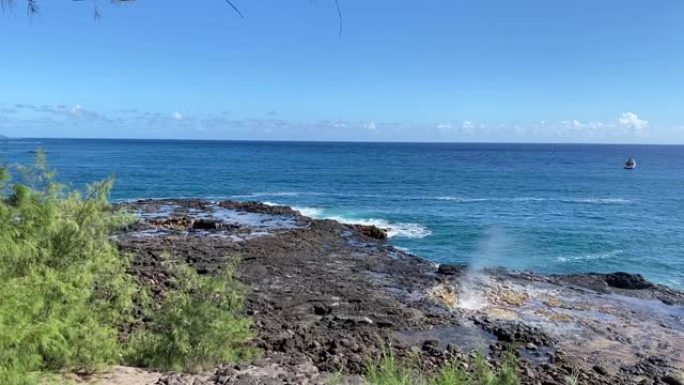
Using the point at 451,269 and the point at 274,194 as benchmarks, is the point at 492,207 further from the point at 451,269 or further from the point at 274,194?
the point at 451,269

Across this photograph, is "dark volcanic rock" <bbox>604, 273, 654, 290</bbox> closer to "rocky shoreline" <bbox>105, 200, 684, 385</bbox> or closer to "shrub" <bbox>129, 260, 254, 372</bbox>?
"rocky shoreline" <bbox>105, 200, 684, 385</bbox>

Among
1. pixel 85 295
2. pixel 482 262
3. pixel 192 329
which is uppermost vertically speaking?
pixel 85 295

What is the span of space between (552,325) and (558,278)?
7.67 m

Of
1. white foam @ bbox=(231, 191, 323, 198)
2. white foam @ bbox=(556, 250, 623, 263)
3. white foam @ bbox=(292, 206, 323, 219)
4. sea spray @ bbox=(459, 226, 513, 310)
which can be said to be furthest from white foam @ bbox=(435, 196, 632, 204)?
white foam @ bbox=(556, 250, 623, 263)

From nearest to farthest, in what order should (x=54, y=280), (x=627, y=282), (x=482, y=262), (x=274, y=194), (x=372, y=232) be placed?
(x=54, y=280) → (x=627, y=282) → (x=482, y=262) → (x=372, y=232) → (x=274, y=194)

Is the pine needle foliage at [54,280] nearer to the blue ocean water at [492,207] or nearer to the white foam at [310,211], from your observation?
the blue ocean water at [492,207]

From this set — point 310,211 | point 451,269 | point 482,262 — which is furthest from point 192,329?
point 310,211

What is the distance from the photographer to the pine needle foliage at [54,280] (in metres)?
7.87

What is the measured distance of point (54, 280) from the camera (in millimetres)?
9969

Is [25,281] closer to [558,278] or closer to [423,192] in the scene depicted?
[558,278]

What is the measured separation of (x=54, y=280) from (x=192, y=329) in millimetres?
3174

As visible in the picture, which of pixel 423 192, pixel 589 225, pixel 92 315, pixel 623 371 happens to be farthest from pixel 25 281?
pixel 423 192


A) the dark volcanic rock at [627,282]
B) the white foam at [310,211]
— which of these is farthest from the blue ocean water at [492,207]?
the dark volcanic rock at [627,282]

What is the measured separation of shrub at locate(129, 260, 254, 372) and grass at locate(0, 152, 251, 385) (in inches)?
0.8
